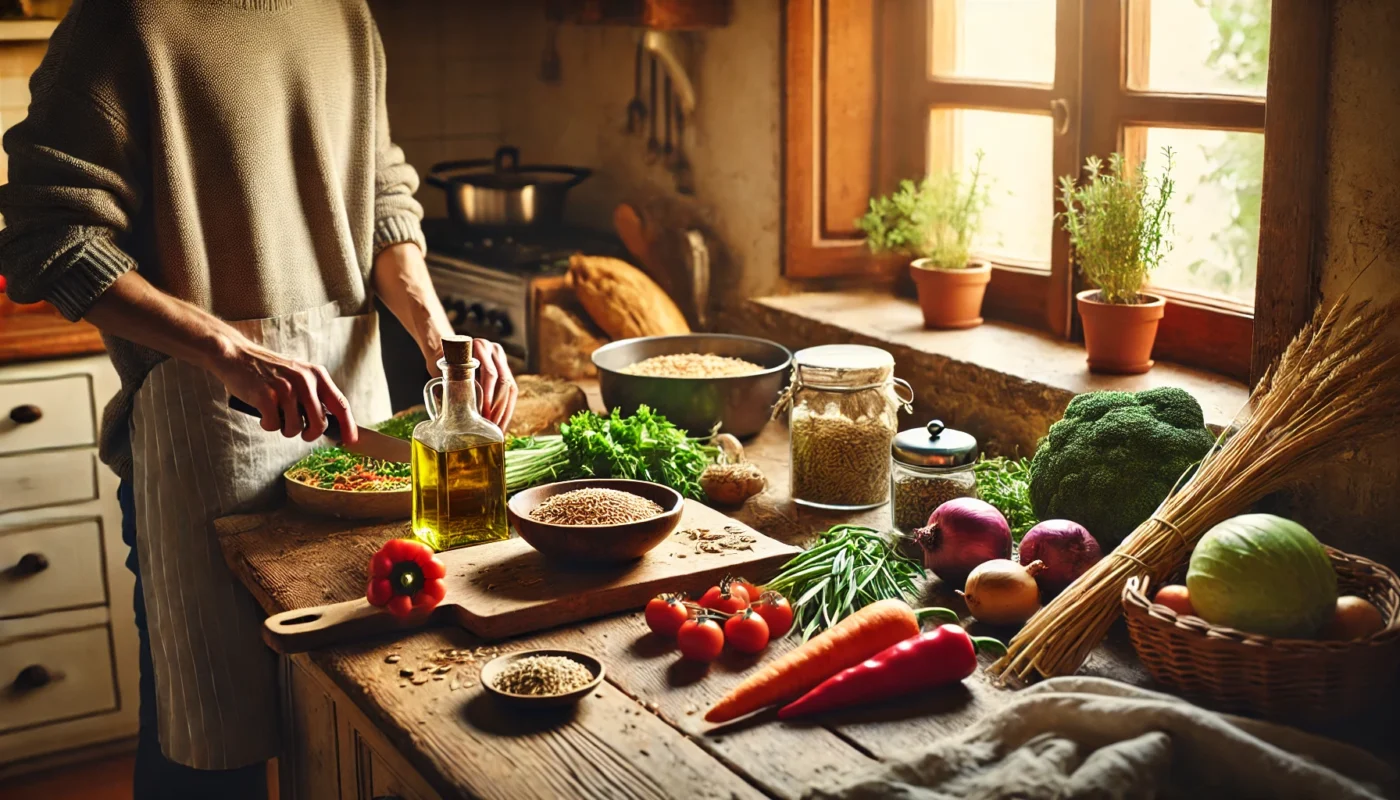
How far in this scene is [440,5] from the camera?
3895mm

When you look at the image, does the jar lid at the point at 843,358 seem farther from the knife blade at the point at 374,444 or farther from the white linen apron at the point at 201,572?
the white linen apron at the point at 201,572

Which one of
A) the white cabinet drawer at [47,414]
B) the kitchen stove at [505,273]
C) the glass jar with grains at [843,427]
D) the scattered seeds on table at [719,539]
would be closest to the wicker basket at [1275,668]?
the scattered seeds on table at [719,539]

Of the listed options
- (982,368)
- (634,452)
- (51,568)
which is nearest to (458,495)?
(634,452)

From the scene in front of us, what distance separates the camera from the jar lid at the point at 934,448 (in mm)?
1864

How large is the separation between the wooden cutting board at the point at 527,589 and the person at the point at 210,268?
11.6 inches

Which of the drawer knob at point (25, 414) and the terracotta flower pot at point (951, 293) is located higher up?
the terracotta flower pot at point (951, 293)

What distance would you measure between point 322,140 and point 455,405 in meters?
0.59

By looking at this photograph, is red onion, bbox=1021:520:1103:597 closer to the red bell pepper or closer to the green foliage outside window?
the red bell pepper

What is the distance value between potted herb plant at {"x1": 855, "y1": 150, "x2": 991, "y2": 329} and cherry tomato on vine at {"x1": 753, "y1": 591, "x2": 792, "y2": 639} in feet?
3.84

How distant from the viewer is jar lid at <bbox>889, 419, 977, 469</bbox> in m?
1.86

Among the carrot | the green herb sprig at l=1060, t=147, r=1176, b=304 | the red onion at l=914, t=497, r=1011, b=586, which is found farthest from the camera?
the green herb sprig at l=1060, t=147, r=1176, b=304

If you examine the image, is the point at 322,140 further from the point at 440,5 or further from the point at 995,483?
the point at 440,5

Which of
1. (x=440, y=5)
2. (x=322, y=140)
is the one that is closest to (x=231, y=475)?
(x=322, y=140)

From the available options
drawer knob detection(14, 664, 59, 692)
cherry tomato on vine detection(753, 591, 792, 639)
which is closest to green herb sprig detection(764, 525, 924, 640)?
cherry tomato on vine detection(753, 591, 792, 639)
